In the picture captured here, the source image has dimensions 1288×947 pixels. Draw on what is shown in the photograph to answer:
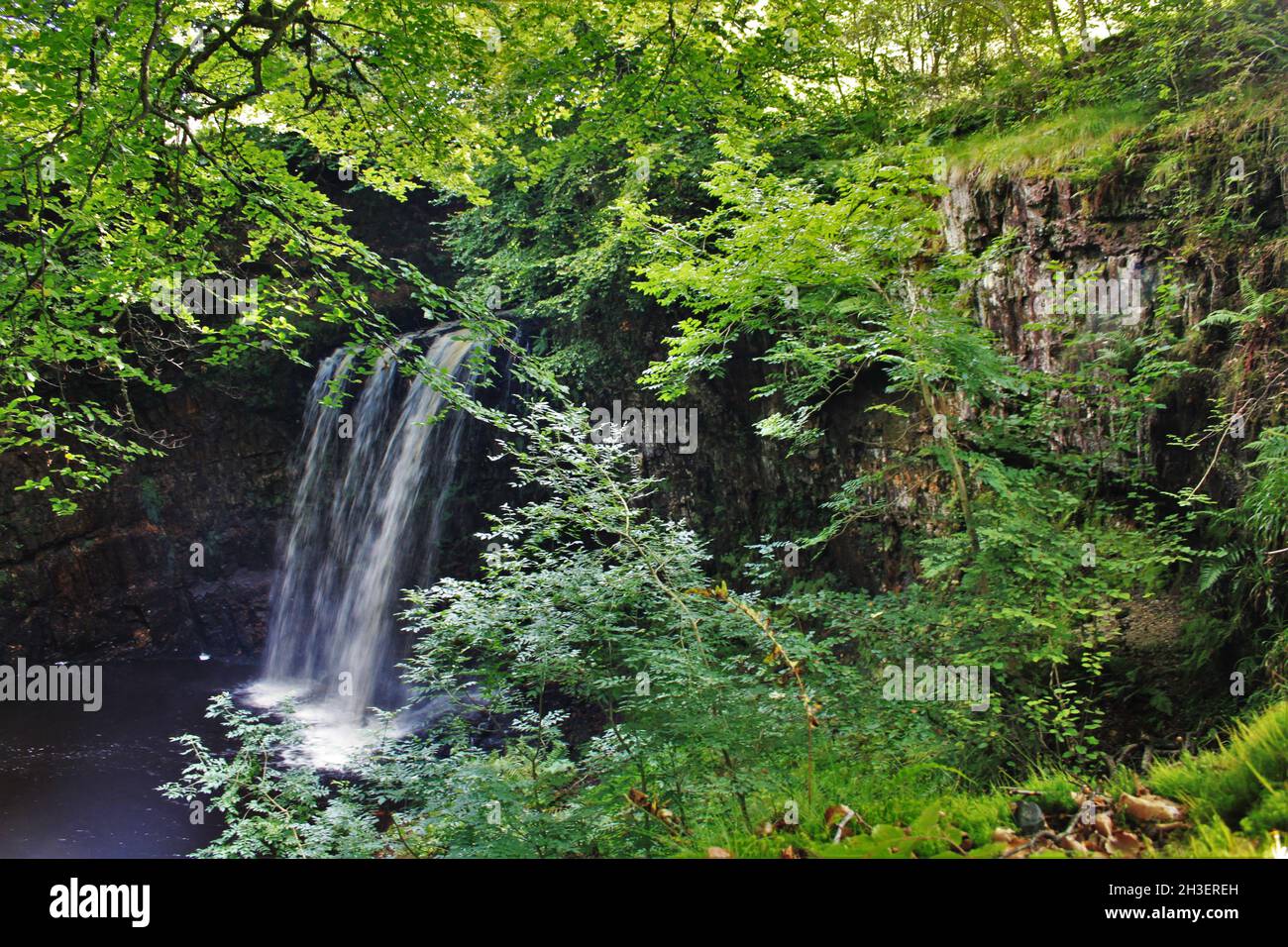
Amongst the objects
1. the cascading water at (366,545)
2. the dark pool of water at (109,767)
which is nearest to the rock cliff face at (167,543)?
the dark pool of water at (109,767)

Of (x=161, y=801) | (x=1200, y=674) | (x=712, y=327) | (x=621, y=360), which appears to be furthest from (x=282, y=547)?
(x=1200, y=674)

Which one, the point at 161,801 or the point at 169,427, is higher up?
the point at 169,427

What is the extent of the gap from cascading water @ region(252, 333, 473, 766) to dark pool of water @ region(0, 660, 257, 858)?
155 centimetres

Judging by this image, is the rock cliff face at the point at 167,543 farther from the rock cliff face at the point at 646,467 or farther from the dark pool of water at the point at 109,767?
the dark pool of water at the point at 109,767

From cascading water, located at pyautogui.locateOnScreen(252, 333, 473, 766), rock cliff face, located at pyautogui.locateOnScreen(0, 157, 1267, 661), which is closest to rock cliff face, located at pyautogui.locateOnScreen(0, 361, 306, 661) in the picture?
rock cliff face, located at pyautogui.locateOnScreen(0, 157, 1267, 661)

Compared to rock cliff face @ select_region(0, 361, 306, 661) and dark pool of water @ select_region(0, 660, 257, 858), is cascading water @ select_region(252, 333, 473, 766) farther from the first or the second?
rock cliff face @ select_region(0, 361, 306, 661)

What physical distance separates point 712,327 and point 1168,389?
3.05 metres

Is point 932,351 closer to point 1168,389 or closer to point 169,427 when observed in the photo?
point 1168,389

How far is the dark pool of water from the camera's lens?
8.64 meters

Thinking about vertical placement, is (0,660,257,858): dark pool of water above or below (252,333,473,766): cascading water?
below

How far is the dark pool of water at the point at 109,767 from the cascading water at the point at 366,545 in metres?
1.55

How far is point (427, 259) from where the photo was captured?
59.5 feet

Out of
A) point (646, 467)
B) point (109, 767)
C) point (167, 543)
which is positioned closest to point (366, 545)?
point (109, 767)

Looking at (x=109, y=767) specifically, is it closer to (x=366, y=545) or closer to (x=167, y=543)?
(x=366, y=545)
